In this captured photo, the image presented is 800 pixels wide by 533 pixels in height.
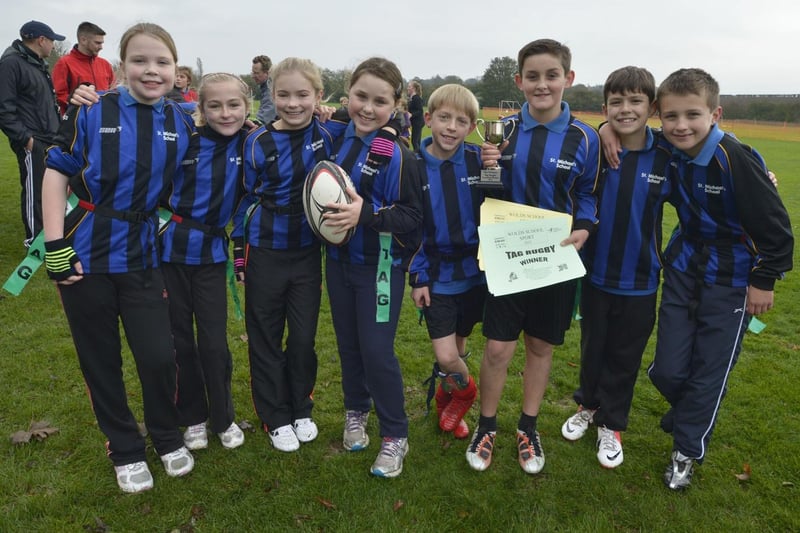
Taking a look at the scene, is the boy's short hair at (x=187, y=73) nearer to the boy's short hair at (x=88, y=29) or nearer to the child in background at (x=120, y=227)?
the boy's short hair at (x=88, y=29)

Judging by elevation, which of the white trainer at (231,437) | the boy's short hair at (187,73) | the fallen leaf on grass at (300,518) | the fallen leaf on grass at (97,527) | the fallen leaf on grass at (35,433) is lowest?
the fallen leaf on grass at (300,518)

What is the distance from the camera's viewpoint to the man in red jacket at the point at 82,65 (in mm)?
6539

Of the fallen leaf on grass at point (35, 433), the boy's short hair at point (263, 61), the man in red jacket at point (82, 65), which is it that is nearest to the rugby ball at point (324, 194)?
the fallen leaf on grass at point (35, 433)

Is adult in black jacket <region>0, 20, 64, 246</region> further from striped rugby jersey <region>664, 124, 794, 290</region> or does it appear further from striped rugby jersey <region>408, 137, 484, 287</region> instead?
striped rugby jersey <region>664, 124, 794, 290</region>

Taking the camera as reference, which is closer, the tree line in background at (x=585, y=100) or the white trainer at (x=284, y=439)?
the white trainer at (x=284, y=439)

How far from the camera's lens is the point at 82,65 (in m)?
6.80

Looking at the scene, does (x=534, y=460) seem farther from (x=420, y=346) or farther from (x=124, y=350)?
(x=124, y=350)

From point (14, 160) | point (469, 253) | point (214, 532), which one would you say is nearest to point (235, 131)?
point (469, 253)

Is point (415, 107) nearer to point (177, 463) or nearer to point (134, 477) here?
point (177, 463)

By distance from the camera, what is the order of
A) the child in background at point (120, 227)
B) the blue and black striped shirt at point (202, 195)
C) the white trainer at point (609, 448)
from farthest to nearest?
1. the white trainer at point (609, 448)
2. the blue and black striped shirt at point (202, 195)
3. the child in background at point (120, 227)

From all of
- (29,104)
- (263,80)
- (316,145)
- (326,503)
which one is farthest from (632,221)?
(263,80)

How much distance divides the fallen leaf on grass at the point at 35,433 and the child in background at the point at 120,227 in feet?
2.32

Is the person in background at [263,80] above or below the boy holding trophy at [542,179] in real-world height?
above

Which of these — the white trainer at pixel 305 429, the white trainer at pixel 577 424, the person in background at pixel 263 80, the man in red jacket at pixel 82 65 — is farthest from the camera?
the person in background at pixel 263 80
